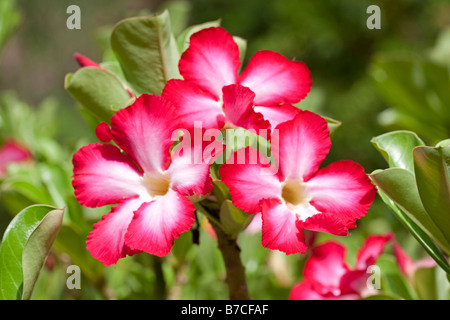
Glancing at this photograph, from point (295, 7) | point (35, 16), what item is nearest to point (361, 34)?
point (295, 7)

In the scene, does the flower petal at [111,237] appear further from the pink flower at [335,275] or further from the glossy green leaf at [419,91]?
the glossy green leaf at [419,91]

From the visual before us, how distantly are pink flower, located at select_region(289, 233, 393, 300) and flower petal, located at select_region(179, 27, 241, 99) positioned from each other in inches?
10.3

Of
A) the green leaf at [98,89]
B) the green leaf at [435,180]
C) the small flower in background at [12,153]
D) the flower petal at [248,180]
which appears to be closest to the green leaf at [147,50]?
the green leaf at [98,89]

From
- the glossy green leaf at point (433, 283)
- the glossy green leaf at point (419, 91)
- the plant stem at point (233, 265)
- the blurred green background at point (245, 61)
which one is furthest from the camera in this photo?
the glossy green leaf at point (419, 91)

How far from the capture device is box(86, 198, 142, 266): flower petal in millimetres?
417

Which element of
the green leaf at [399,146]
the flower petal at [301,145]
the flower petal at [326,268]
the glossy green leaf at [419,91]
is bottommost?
the flower petal at [326,268]

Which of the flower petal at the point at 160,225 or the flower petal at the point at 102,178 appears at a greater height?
the flower petal at the point at 102,178

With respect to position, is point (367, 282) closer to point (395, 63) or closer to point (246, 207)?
point (246, 207)

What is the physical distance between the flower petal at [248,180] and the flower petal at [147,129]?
6 cm

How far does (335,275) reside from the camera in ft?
2.07

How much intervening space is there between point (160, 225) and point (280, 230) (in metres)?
0.09

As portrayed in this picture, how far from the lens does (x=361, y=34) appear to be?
2.98 metres

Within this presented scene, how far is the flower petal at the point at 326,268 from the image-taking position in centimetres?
61

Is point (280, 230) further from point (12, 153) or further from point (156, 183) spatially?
point (12, 153)
